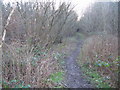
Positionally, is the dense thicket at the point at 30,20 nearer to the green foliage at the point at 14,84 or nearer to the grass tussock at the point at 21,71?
the grass tussock at the point at 21,71

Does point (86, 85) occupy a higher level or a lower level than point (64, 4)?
lower

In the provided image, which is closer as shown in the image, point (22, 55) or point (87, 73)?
point (22, 55)

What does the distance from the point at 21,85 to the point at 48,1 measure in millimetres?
5624

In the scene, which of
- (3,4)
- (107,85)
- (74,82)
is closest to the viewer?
(107,85)

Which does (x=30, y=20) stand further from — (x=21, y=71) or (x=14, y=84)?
(x=14, y=84)

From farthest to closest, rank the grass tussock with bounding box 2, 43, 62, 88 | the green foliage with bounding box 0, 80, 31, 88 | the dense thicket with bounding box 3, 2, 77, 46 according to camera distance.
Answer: the dense thicket with bounding box 3, 2, 77, 46, the grass tussock with bounding box 2, 43, 62, 88, the green foliage with bounding box 0, 80, 31, 88

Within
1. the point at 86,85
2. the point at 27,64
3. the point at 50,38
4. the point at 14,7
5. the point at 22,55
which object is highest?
the point at 14,7

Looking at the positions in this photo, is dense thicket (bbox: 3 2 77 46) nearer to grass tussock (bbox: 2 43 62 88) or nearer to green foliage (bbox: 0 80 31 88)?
grass tussock (bbox: 2 43 62 88)

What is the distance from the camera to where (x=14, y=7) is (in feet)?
23.5

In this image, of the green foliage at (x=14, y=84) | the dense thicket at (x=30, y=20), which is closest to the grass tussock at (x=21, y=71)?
the green foliage at (x=14, y=84)

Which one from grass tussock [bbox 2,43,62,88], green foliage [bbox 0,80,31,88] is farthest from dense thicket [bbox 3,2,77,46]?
green foliage [bbox 0,80,31,88]

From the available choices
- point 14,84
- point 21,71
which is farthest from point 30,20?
point 14,84

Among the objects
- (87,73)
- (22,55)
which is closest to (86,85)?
(87,73)

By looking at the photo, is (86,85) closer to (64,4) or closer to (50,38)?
(50,38)
